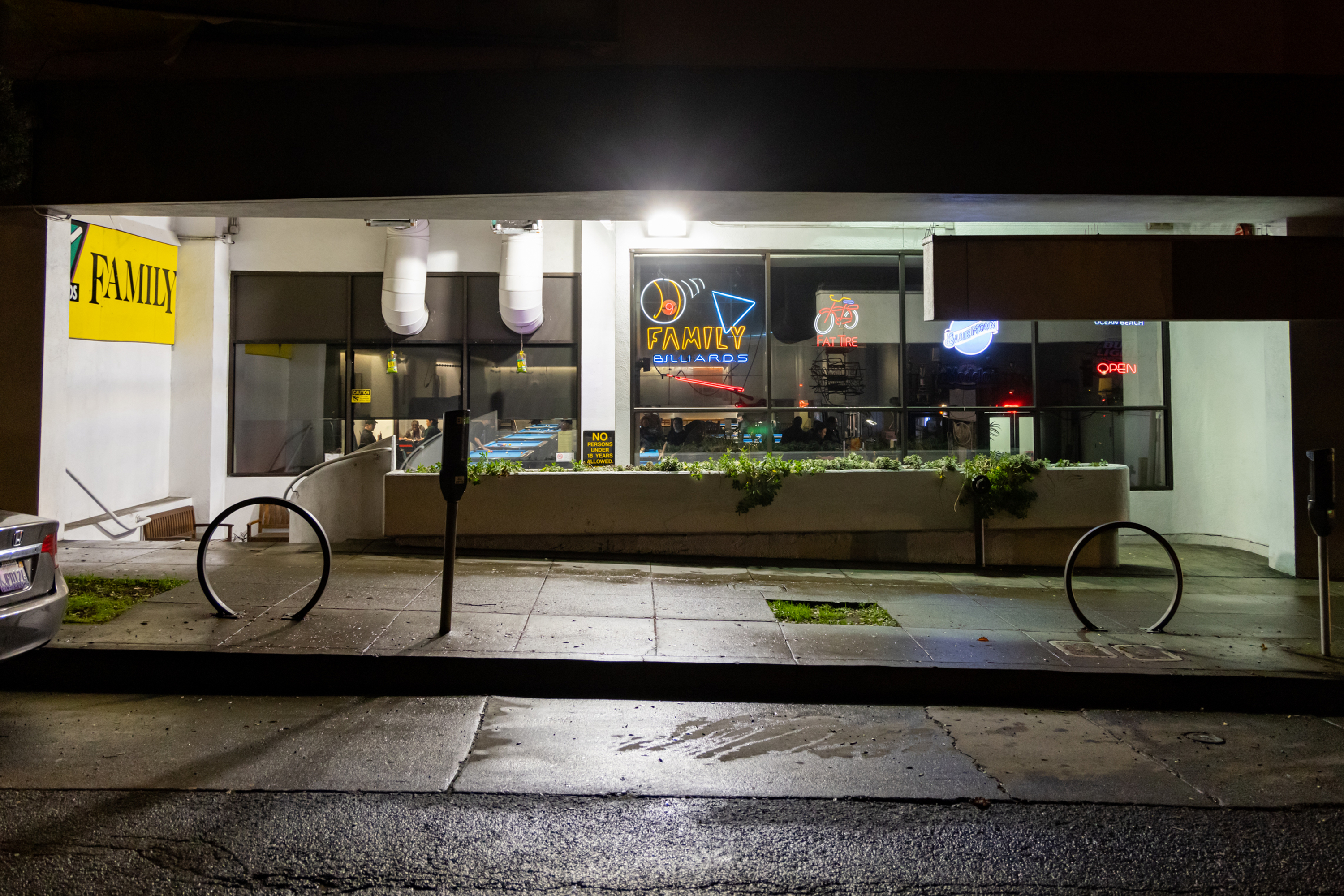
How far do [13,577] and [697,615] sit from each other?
Answer: 445 cm

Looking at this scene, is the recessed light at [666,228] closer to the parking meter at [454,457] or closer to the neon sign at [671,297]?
the neon sign at [671,297]

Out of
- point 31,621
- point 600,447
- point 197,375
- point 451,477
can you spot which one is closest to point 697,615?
point 451,477

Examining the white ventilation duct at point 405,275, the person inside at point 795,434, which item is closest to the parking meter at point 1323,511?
the person inside at point 795,434

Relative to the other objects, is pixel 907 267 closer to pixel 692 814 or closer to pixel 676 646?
pixel 676 646

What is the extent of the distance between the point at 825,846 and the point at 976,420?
36.4 ft

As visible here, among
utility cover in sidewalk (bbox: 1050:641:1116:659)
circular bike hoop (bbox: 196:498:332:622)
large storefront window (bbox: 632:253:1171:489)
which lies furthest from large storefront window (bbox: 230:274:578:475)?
utility cover in sidewalk (bbox: 1050:641:1116:659)

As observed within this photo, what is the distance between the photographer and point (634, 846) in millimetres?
3385

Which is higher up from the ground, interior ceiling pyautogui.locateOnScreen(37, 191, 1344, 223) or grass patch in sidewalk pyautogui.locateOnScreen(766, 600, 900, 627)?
interior ceiling pyautogui.locateOnScreen(37, 191, 1344, 223)

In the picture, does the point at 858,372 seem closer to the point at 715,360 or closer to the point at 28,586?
the point at 715,360

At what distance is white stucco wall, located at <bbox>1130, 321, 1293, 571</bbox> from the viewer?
361 inches

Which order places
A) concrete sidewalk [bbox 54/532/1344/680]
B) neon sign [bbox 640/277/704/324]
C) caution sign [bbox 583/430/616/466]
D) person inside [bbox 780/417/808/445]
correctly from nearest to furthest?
concrete sidewalk [bbox 54/532/1344/680] → caution sign [bbox 583/430/616/466] → person inside [bbox 780/417/808/445] → neon sign [bbox 640/277/704/324]

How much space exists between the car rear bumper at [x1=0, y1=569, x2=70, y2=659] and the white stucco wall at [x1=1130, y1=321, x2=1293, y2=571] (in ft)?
36.3

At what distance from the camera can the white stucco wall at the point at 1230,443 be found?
30.1 ft

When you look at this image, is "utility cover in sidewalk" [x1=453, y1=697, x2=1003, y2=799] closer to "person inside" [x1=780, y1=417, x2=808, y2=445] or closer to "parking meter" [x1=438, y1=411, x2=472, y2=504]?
"parking meter" [x1=438, y1=411, x2=472, y2=504]
